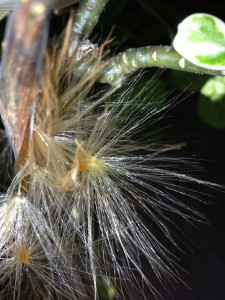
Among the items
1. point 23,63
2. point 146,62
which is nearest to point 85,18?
point 146,62

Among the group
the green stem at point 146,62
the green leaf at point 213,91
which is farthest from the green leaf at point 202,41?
the green leaf at point 213,91

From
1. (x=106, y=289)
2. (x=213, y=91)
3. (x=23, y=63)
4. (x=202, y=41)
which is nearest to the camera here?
(x=23, y=63)

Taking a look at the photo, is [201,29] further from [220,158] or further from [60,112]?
[220,158]

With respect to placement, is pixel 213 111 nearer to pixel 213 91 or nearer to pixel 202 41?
pixel 213 91

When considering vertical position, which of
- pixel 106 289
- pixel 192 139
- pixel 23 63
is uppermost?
pixel 192 139

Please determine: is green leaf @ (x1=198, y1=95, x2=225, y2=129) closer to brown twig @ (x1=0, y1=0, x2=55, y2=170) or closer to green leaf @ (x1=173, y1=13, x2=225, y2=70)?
green leaf @ (x1=173, y1=13, x2=225, y2=70)

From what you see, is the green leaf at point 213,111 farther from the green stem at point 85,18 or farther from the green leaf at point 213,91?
the green stem at point 85,18

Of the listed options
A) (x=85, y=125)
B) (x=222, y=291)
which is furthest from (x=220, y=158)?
(x=85, y=125)

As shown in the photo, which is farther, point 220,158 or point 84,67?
point 220,158
